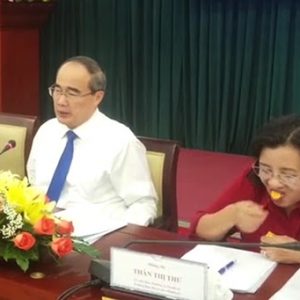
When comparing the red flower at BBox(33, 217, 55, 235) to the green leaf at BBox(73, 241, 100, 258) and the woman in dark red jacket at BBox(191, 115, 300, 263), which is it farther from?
the woman in dark red jacket at BBox(191, 115, 300, 263)

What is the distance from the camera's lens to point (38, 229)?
154 centimetres

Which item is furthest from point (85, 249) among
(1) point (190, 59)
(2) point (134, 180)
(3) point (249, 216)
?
(1) point (190, 59)

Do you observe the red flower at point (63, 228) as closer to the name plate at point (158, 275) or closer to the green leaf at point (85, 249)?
the green leaf at point (85, 249)

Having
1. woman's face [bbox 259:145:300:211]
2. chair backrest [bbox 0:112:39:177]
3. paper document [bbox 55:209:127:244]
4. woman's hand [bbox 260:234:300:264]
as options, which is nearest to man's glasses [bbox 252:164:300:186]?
woman's face [bbox 259:145:300:211]

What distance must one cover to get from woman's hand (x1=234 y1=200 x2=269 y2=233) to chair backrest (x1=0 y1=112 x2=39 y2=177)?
1.29 meters

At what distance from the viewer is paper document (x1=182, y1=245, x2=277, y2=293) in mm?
1486

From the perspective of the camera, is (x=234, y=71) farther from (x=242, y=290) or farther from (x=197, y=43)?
(x=242, y=290)

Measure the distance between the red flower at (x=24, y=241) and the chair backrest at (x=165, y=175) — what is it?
957mm

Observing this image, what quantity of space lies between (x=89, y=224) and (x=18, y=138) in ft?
3.57

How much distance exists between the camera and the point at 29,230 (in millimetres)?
1559

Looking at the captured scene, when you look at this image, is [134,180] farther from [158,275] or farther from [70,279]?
[158,275]

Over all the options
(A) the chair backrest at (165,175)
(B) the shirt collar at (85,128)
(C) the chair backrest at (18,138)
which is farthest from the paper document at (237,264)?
Result: (C) the chair backrest at (18,138)

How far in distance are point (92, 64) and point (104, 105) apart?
3.34 metres

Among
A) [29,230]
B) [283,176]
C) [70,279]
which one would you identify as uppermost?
[283,176]
